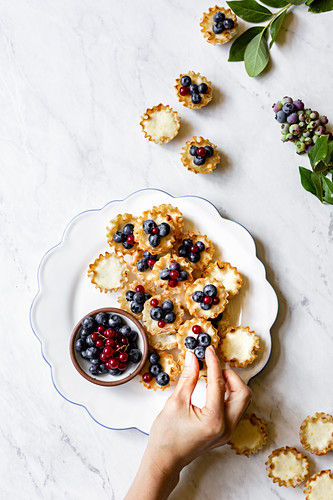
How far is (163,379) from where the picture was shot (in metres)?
1.93

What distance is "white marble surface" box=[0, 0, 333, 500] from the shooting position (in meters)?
2.05

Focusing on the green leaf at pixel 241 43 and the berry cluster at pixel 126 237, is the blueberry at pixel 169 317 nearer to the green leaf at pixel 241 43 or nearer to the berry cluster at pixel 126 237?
the berry cluster at pixel 126 237

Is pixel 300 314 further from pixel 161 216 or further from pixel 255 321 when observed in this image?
pixel 161 216

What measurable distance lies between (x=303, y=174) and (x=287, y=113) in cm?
26

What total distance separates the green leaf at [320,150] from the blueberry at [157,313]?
0.71m

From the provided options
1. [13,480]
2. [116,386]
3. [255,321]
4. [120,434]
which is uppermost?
[255,321]

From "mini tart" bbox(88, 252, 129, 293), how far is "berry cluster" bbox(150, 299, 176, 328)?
147mm

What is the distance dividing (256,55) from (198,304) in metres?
0.93

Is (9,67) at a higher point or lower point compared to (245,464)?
higher

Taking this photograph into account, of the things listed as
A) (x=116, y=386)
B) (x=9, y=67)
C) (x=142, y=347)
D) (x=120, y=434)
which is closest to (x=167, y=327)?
(x=142, y=347)

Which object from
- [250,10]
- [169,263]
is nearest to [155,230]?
[169,263]

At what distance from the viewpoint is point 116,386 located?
201 centimetres

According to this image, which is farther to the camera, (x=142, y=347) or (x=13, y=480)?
(x=13, y=480)

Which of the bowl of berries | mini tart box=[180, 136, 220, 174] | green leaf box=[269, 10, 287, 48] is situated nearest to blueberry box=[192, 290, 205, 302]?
the bowl of berries
